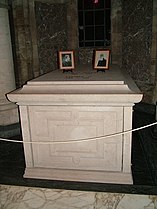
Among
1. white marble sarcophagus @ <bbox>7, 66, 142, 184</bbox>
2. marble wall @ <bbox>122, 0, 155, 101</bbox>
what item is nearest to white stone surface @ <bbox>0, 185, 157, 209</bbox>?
white marble sarcophagus @ <bbox>7, 66, 142, 184</bbox>

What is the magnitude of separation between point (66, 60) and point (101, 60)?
0.51 meters

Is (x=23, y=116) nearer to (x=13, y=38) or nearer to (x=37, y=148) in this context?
(x=37, y=148)

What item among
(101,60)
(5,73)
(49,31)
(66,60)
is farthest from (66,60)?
(49,31)

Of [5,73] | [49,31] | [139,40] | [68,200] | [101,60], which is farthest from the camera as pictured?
[49,31]

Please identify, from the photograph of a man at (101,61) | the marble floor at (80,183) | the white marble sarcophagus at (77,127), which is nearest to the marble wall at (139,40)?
the marble floor at (80,183)

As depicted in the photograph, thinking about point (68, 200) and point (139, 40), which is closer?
point (68, 200)

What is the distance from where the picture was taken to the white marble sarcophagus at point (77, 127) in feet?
8.09

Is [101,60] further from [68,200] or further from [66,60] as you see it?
[68,200]

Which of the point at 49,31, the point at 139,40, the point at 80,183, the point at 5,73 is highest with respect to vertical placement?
the point at 49,31

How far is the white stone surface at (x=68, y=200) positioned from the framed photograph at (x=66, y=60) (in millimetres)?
1755

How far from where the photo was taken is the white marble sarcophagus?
2465mm

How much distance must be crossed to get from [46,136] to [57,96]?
0.56m

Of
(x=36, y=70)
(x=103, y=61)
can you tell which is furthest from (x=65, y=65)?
(x=36, y=70)

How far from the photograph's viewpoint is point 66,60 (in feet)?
11.0
